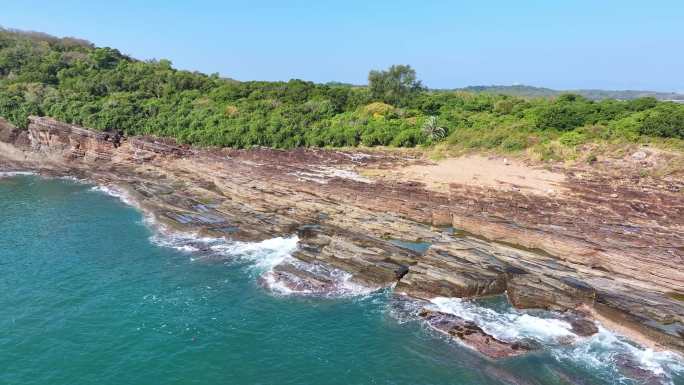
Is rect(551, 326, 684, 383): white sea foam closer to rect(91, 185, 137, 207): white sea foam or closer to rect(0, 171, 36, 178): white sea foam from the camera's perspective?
rect(91, 185, 137, 207): white sea foam

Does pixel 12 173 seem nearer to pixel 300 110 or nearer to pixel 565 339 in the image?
pixel 300 110

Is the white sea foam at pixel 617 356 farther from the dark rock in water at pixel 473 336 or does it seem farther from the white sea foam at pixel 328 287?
the white sea foam at pixel 328 287

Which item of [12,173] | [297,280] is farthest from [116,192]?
[297,280]

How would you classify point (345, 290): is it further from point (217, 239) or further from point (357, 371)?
point (217, 239)

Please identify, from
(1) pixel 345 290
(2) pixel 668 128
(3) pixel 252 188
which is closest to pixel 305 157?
(3) pixel 252 188

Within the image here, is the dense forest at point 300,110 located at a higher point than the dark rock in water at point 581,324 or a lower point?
higher

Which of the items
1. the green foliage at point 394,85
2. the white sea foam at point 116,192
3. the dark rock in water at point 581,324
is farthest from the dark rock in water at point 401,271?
the green foliage at point 394,85
